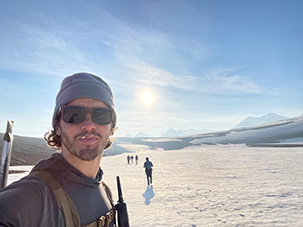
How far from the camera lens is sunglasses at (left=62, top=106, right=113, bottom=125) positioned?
1.96 m

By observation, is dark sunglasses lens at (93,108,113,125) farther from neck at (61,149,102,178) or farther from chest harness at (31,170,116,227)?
chest harness at (31,170,116,227)

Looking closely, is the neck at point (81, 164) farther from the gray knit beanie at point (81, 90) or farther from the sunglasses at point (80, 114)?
the gray knit beanie at point (81, 90)

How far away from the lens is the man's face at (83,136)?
6.27 feet

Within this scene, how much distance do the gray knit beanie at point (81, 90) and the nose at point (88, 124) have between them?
231mm

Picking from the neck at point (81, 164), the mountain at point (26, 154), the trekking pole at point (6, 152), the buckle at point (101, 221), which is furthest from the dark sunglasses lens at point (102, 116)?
the mountain at point (26, 154)

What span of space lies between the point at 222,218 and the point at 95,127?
642 cm

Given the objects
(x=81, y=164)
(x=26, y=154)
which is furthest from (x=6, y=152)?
(x=26, y=154)

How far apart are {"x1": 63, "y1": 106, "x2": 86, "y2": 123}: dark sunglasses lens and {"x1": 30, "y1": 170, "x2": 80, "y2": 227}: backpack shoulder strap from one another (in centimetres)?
60

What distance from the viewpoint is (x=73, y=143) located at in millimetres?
1907

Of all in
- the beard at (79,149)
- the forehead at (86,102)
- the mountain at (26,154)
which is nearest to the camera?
the beard at (79,149)

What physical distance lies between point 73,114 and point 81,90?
27 centimetres

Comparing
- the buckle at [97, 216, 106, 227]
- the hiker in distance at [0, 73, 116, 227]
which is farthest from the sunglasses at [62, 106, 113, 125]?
the buckle at [97, 216, 106, 227]

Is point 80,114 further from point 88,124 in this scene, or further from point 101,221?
point 101,221

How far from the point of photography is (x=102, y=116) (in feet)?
7.04
